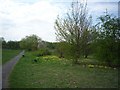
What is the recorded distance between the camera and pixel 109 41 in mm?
19891

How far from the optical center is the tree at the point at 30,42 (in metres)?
69.9

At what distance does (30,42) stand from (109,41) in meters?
54.8

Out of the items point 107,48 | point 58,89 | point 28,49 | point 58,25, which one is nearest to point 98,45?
point 107,48

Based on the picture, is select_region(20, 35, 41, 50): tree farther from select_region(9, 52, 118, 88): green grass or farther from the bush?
select_region(9, 52, 118, 88): green grass

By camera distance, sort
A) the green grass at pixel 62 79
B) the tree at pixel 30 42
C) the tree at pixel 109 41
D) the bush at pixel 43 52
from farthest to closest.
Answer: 1. the tree at pixel 30 42
2. the bush at pixel 43 52
3. the tree at pixel 109 41
4. the green grass at pixel 62 79

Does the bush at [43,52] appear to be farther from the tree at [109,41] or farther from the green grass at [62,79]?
the green grass at [62,79]

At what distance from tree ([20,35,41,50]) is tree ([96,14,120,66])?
48659 millimetres

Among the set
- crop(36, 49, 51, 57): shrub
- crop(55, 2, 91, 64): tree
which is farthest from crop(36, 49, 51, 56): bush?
crop(55, 2, 91, 64): tree

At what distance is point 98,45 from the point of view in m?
20.7

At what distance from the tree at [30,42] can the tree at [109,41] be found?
160 feet

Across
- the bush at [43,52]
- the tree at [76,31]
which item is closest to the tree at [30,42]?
the bush at [43,52]

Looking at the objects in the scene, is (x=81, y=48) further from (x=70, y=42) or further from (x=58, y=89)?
(x=58, y=89)

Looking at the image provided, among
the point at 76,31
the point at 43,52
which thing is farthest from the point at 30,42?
the point at 76,31

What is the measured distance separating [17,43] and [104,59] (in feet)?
205
